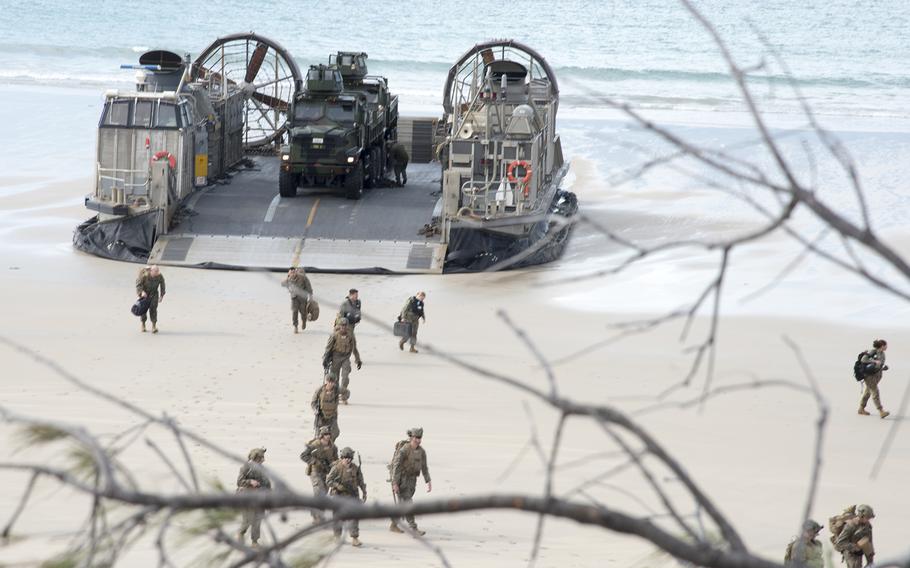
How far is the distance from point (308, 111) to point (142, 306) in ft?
23.9

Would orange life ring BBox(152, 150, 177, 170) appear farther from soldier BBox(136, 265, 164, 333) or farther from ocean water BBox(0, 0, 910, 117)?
ocean water BBox(0, 0, 910, 117)

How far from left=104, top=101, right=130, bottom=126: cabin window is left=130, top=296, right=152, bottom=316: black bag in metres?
5.41

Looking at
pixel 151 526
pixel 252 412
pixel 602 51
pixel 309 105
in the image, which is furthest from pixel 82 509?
pixel 602 51

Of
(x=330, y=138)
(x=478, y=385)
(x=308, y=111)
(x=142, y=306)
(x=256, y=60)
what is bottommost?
(x=478, y=385)

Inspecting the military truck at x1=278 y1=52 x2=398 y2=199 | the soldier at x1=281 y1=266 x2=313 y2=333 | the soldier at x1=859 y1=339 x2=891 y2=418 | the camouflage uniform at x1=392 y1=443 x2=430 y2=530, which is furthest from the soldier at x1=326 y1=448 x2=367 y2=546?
the military truck at x1=278 y1=52 x2=398 y2=199

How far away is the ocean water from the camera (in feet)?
172

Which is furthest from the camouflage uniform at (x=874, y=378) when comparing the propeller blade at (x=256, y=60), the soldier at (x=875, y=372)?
the propeller blade at (x=256, y=60)

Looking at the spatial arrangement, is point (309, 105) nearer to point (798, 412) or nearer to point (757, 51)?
point (798, 412)

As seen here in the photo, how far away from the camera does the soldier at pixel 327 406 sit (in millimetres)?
11875

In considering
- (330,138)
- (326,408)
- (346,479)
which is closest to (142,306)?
(326,408)

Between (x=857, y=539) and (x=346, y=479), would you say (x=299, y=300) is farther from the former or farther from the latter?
(x=857, y=539)

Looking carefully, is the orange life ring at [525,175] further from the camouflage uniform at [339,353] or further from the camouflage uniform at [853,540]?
the camouflage uniform at [853,540]

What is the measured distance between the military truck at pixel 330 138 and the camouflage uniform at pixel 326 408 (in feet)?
35.1

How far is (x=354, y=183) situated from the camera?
22578 mm
